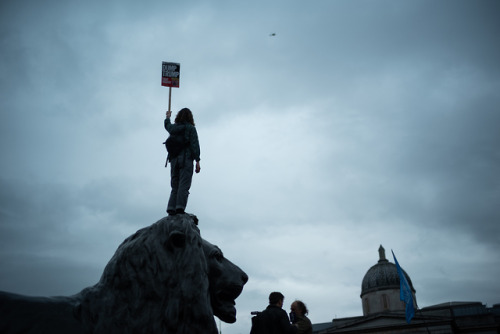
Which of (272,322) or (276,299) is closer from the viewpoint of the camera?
(272,322)

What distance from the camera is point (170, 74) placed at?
7410 millimetres

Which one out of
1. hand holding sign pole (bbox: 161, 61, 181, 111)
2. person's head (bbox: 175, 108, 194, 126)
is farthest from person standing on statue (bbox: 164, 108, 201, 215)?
hand holding sign pole (bbox: 161, 61, 181, 111)

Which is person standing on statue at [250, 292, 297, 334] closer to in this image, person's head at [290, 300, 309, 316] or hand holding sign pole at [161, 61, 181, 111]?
person's head at [290, 300, 309, 316]

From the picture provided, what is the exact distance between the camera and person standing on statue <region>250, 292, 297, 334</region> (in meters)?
6.78

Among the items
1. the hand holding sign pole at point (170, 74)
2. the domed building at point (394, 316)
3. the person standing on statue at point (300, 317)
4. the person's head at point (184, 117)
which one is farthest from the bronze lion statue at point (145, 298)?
the domed building at point (394, 316)

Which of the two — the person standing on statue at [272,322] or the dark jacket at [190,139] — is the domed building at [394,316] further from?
the dark jacket at [190,139]

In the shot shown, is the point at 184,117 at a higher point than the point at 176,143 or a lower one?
higher

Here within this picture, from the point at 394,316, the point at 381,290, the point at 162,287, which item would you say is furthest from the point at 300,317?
the point at 381,290

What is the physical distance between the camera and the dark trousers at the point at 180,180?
5.57 metres

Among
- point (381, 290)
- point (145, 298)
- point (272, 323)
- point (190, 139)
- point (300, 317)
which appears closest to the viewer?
point (145, 298)

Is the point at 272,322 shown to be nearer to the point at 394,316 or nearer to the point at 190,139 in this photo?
the point at 190,139

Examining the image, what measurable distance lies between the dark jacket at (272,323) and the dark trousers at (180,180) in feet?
8.42

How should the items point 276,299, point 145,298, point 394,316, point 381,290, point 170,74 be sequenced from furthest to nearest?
point 381,290 < point 394,316 < point 170,74 < point 276,299 < point 145,298

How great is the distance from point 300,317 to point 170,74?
4835 mm
